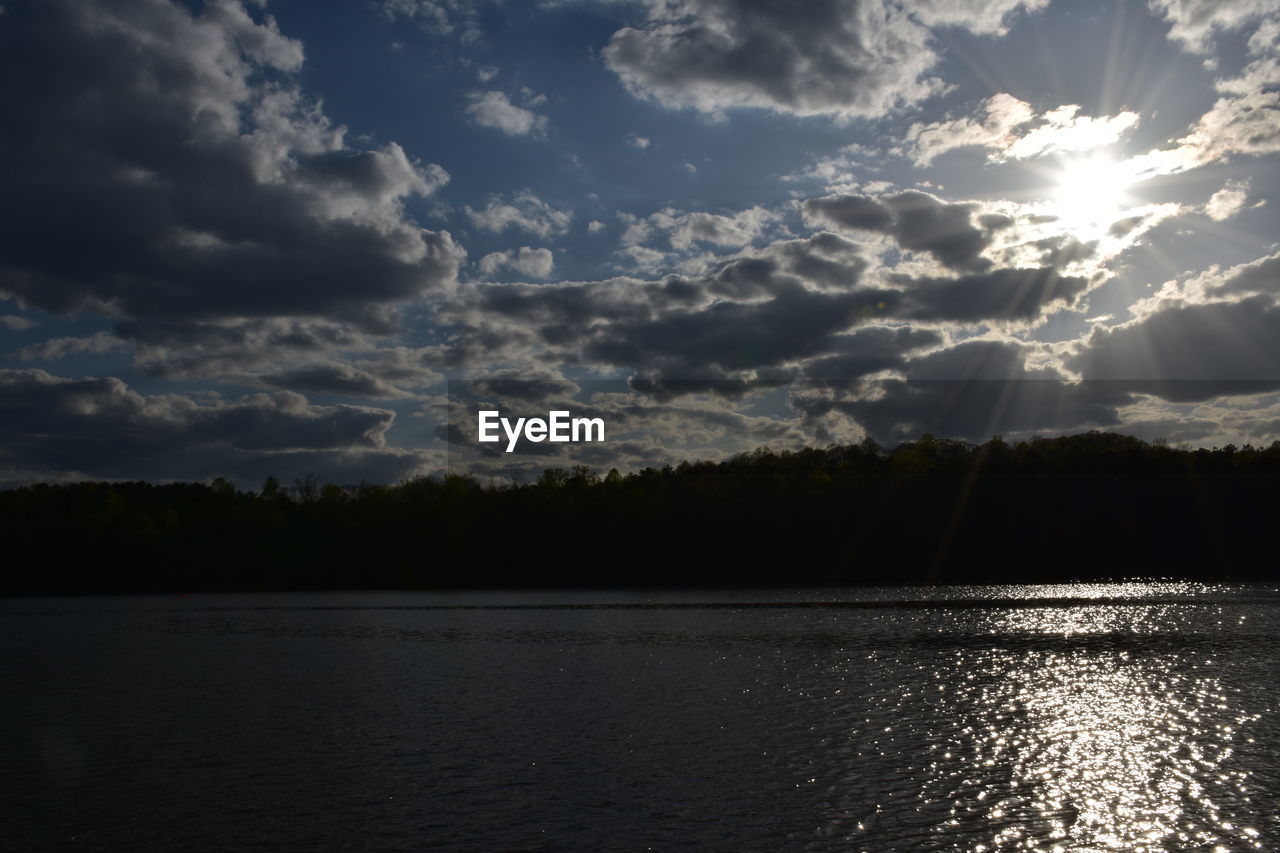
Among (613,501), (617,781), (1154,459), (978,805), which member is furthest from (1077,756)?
(1154,459)

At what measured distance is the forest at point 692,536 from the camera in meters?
123

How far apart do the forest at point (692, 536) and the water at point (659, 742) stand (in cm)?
7698

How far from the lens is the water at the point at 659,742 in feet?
52.1

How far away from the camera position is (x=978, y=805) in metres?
16.7

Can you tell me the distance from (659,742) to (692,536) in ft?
342

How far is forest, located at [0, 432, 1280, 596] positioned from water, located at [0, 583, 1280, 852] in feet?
253

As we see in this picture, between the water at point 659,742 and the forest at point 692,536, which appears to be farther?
the forest at point 692,536

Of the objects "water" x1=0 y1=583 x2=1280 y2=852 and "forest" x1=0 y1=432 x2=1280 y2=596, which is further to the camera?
"forest" x1=0 y1=432 x2=1280 y2=596

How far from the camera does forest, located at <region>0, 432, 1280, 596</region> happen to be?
123 meters

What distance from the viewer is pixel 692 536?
126500 mm

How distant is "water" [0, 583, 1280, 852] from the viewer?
52.1ft

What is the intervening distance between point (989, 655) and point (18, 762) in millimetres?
29325

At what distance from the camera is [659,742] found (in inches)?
885

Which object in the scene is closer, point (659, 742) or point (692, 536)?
point (659, 742)
